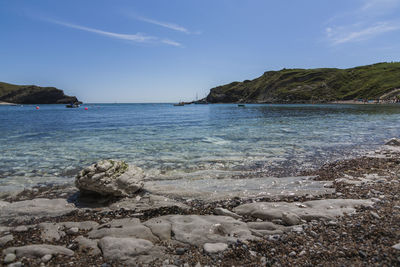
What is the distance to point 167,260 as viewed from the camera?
4602 millimetres

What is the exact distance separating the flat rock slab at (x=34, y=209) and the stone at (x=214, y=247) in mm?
5523

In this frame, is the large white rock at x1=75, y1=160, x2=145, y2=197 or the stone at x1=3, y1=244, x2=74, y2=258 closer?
the stone at x1=3, y1=244, x2=74, y2=258

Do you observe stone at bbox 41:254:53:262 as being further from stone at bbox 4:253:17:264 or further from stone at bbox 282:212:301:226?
stone at bbox 282:212:301:226

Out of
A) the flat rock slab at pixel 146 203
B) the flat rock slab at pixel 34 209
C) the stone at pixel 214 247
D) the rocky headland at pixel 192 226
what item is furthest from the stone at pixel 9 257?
the stone at pixel 214 247

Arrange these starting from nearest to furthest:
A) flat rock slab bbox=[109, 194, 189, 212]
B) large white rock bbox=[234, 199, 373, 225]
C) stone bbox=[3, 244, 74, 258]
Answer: stone bbox=[3, 244, 74, 258] < large white rock bbox=[234, 199, 373, 225] < flat rock slab bbox=[109, 194, 189, 212]

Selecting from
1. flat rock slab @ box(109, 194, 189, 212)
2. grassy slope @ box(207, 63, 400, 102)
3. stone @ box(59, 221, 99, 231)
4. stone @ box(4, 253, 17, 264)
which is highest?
grassy slope @ box(207, 63, 400, 102)

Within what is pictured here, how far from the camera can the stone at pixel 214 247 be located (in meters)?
4.88

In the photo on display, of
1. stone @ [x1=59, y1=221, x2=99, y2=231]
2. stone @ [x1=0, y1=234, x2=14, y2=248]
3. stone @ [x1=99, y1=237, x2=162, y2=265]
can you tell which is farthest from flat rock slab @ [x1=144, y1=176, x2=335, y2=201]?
stone @ [x1=0, y1=234, x2=14, y2=248]

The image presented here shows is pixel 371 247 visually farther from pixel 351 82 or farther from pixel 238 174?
pixel 351 82

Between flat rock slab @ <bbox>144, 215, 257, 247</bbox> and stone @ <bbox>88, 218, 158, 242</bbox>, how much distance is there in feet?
0.62

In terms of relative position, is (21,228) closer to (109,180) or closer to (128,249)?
(109,180)

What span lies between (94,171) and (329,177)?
428 inches

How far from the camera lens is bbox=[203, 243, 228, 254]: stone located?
4875mm

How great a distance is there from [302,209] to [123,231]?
17.6ft
